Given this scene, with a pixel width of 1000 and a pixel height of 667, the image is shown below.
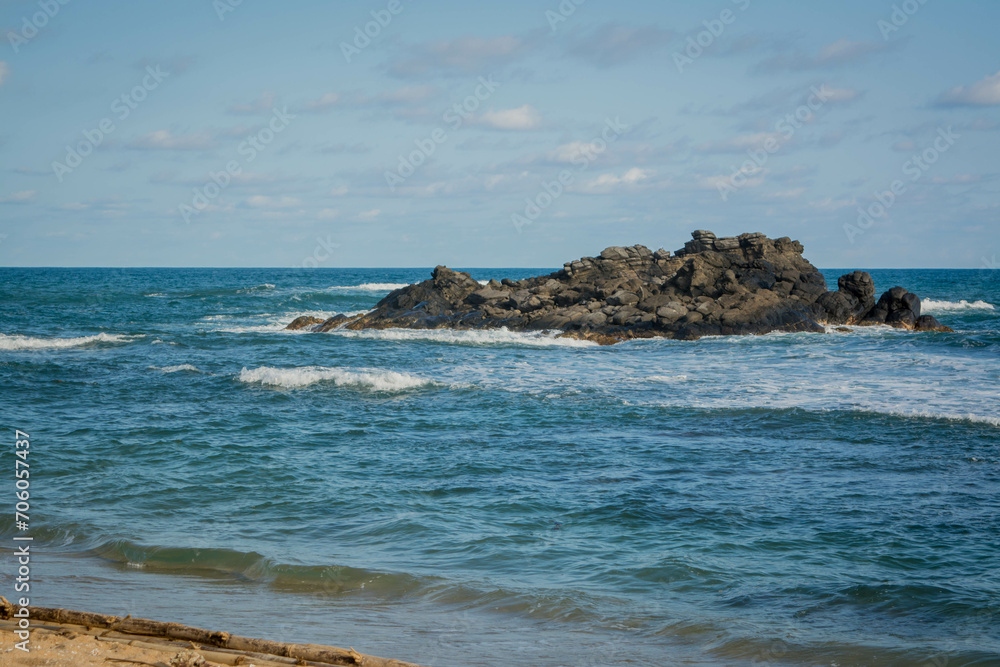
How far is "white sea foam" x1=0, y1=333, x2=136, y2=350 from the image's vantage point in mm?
26922

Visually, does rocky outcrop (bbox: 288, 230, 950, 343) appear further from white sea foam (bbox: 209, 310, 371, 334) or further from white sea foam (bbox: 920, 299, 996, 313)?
white sea foam (bbox: 920, 299, 996, 313)

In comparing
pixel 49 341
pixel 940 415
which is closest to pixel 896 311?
pixel 940 415

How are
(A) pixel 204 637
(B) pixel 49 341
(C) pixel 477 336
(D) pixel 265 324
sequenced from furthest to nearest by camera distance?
(D) pixel 265 324
(C) pixel 477 336
(B) pixel 49 341
(A) pixel 204 637

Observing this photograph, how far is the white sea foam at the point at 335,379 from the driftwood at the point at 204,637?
1315cm

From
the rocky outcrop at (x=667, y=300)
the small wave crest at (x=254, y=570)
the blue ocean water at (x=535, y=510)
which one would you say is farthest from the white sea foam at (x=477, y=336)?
the small wave crest at (x=254, y=570)

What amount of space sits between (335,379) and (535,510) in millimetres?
11415

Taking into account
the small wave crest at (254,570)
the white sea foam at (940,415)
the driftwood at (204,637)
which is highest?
the white sea foam at (940,415)

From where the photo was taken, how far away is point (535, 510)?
9.37 m

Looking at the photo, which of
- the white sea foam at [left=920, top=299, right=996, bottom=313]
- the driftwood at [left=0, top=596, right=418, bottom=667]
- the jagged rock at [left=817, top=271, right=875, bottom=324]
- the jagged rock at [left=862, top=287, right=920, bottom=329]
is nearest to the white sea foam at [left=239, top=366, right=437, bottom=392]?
the driftwood at [left=0, top=596, right=418, bottom=667]

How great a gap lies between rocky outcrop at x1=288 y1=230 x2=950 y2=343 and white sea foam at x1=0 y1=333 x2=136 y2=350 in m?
9.08

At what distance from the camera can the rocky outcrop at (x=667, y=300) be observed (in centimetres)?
3156

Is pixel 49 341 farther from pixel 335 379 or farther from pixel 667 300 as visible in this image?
pixel 667 300

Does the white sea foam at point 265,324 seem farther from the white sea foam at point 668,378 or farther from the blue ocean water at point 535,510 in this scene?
the white sea foam at point 668,378

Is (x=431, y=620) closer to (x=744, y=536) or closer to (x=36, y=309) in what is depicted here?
(x=744, y=536)
